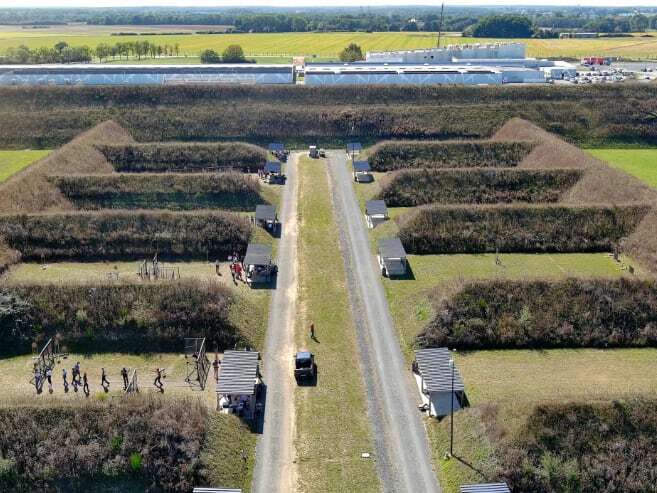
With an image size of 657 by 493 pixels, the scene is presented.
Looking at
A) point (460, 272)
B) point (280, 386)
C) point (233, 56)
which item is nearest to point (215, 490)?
point (280, 386)

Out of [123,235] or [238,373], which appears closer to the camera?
[238,373]

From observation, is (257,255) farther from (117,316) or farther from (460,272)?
(460,272)

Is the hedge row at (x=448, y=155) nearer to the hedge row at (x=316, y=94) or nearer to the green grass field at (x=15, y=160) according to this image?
the hedge row at (x=316, y=94)

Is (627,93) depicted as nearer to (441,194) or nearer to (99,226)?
(441,194)

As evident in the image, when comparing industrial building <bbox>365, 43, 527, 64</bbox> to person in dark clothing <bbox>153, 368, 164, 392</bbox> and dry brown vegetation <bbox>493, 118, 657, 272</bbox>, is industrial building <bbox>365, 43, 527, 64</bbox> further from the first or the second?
person in dark clothing <bbox>153, 368, 164, 392</bbox>

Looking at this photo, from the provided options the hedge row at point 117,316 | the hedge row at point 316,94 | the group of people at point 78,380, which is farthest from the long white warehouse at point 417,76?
the group of people at point 78,380

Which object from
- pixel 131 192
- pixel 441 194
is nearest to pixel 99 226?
pixel 131 192
